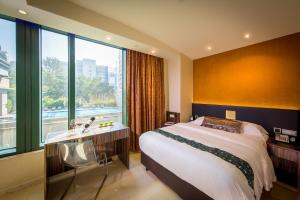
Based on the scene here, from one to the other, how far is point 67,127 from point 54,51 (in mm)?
1402

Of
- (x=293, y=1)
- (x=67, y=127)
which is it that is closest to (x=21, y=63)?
(x=67, y=127)

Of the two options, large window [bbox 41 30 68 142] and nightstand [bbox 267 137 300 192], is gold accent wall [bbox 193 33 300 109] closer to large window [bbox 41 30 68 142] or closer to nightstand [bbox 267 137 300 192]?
nightstand [bbox 267 137 300 192]

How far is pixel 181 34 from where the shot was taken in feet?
8.57

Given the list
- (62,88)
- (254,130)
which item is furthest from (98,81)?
(254,130)

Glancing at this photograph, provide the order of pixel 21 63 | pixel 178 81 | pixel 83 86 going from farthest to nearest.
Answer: pixel 178 81
pixel 83 86
pixel 21 63

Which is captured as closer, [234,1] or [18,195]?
[234,1]

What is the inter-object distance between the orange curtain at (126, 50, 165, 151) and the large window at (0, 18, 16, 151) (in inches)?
74.6

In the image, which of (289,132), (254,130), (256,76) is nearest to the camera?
(289,132)

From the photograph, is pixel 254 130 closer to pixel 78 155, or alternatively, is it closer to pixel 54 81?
pixel 78 155

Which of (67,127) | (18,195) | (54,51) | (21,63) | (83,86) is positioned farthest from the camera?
(83,86)

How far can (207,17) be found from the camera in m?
2.04

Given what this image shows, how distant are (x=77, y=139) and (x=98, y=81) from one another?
137 cm

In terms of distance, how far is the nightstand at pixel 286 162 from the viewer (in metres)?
1.92

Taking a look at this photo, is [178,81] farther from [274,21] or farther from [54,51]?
[54,51]
